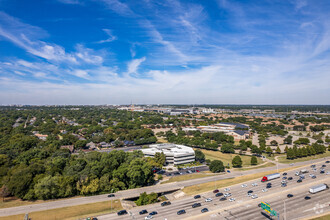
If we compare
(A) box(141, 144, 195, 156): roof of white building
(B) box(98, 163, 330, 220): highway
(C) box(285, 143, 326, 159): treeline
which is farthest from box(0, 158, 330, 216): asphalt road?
(C) box(285, 143, 326, 159): treeline

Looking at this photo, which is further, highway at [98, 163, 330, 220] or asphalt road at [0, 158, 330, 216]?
asphalt road at [0, 158, 330, 216]

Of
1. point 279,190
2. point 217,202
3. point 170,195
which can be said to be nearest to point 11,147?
point 170,195

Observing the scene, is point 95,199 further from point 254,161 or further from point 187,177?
point 254,161

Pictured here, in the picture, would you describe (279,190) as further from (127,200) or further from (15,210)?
(15,210)

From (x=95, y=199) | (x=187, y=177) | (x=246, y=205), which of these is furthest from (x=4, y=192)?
(x=246, y=205)

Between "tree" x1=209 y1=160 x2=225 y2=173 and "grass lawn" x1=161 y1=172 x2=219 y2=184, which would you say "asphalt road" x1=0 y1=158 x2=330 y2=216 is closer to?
"grass lawn" x1=161 y1=172 x2=219 y2=184

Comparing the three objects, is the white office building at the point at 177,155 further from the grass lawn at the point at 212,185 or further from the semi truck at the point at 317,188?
the semi truck at the point at 317,188

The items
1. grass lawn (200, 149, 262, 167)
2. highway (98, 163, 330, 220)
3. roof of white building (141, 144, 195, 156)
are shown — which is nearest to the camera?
highway (98, 163, 330, 220)
